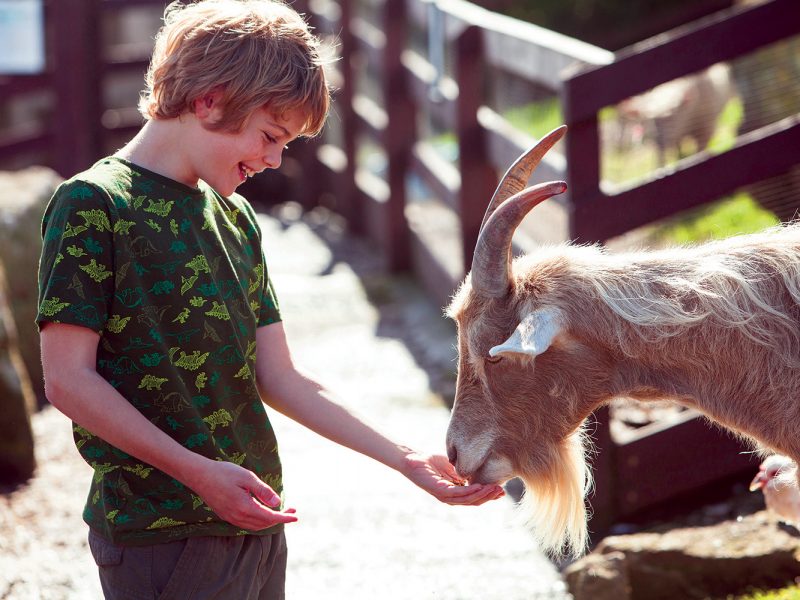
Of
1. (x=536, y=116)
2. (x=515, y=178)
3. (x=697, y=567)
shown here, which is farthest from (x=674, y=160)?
(x=515, y=178)

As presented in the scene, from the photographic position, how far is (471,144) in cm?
618

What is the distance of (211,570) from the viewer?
246 cm

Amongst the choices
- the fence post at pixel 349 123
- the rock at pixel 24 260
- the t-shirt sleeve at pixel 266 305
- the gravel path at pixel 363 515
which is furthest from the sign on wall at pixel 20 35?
the t-shirt sleeve at pixel 266 305

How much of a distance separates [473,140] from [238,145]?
12.8 feet

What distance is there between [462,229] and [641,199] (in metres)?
2.30

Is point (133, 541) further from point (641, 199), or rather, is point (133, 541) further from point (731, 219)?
point (731, 219)

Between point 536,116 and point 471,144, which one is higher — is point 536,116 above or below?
below

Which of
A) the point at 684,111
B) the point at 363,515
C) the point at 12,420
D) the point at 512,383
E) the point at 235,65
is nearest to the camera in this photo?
the point at 235,65

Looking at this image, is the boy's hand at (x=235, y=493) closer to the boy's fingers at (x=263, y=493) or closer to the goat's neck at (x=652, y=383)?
the boy's fingers at (x=263, y=493)

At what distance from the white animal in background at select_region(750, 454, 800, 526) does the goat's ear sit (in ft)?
2.54

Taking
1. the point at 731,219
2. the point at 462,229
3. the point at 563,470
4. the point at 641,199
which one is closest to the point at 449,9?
the point at 462,229

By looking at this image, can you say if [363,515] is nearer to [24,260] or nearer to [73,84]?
[24,260]

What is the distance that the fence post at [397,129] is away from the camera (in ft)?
26.9

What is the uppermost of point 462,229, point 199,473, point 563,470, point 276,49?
point 276,49
